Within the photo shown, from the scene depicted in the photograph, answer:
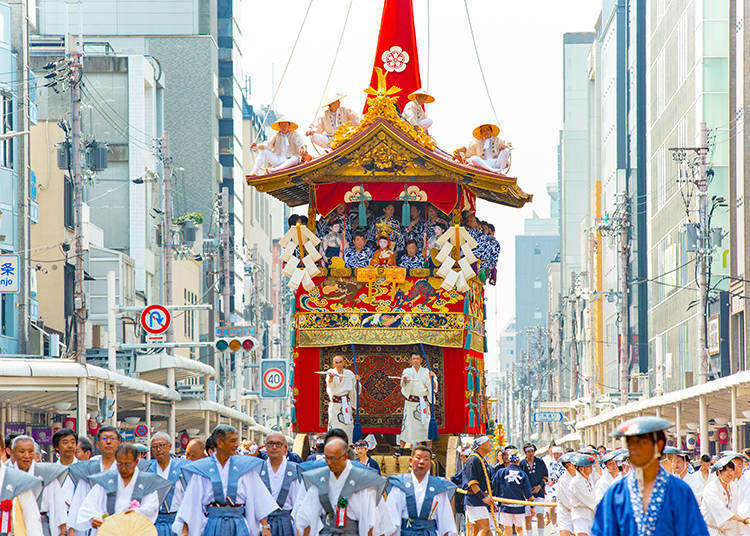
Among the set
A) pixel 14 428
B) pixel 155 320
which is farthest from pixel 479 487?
pixel 14 428

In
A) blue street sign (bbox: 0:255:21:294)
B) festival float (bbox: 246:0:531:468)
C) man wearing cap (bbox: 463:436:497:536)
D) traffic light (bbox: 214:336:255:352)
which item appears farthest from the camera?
blue street sign (bbox: 0:255:21:294)

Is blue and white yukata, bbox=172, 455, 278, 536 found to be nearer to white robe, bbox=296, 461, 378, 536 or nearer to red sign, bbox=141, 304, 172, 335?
white robe, bbox=296, 461, 378, 536

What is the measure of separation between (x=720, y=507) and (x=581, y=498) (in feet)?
7.09

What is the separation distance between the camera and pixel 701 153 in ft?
125

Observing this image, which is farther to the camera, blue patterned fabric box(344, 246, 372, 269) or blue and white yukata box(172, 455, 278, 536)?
blue patterned fabric box(344, 246, 372, 269)

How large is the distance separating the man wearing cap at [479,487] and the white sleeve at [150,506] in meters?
6.03

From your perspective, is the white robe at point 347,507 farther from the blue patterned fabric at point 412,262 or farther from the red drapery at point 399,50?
the red drapery at point 399,50

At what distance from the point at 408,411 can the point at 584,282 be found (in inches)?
3198

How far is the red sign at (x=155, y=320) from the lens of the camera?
32.4m

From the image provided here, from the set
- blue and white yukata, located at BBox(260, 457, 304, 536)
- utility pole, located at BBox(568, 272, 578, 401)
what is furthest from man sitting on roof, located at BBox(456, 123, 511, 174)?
utility pole, located at BBox(568, 272, 578, 401)

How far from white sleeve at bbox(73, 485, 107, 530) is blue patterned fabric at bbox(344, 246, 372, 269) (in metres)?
8.29

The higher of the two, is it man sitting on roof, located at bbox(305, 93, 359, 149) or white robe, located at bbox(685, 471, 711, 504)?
man sitting on roof, located at bbox(305, 93, 359, 149)

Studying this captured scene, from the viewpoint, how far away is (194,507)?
38.3 feet

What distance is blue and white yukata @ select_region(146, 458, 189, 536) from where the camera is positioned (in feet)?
40.1
